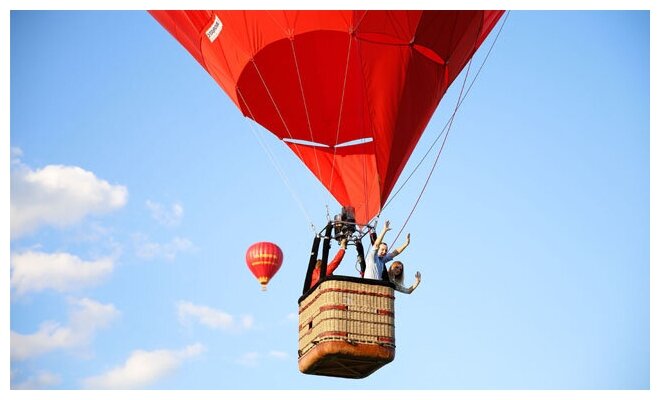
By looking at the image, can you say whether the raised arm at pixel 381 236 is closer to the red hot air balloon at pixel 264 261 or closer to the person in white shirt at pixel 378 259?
the person in white shirt at pixel 378 259

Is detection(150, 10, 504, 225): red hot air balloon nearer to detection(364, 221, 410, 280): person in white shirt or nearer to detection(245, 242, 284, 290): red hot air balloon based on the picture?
detection(364, 221, 410, 280): person in white shirt

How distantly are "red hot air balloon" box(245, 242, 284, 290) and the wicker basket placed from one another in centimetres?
222

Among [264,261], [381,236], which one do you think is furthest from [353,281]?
[264,261]

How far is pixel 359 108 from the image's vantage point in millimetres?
12688

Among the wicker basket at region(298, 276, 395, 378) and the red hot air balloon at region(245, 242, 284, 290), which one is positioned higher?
the red hot air balloon at region(245, 242, 284, 290)

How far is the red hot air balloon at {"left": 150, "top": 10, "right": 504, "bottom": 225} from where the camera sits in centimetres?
1212

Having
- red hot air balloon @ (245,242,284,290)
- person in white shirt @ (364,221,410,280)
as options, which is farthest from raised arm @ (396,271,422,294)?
red hot air balloon @ (245,242,284,290)

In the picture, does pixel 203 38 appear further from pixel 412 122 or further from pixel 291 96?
pixel 412 122

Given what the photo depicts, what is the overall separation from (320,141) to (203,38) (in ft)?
5.47

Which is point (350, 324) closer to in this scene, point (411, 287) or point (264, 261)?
point (411, 287)

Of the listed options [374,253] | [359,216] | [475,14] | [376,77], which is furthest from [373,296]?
[475,14]

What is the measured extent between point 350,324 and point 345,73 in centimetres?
264

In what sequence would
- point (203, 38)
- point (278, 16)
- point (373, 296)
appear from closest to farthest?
point (373, 296) → point (278, 16) → point (203, 38)

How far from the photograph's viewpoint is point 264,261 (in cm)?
1374
